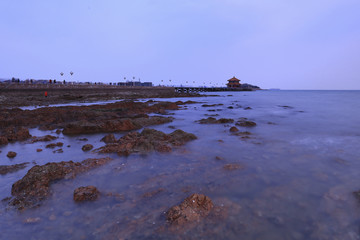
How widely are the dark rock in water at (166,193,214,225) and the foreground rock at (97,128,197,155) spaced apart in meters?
3.86

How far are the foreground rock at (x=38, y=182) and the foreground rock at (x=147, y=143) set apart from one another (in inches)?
63.7

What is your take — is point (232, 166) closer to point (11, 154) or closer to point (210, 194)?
point (210, 194)

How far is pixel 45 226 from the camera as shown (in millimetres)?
3740

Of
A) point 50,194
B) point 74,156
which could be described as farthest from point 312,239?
point 74,156

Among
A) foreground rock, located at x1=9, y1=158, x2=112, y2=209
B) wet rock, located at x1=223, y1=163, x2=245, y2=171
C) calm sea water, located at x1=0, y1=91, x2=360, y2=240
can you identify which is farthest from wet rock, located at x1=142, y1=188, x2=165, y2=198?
wet rock, located at x1=223, y1=163, x2=245, y2=171

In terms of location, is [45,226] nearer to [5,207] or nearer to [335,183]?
[5,207]

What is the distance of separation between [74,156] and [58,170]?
1813mm

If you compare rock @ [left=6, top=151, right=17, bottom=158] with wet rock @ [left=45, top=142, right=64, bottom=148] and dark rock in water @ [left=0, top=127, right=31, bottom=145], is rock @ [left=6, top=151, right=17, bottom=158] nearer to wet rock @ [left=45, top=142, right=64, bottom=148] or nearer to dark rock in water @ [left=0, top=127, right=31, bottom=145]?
wet rock @ [left=45, top=142, right=64, bottom=148]

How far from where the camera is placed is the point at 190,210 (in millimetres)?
4027

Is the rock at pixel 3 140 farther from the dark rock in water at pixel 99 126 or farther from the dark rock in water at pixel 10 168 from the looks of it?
the dark rock in water at pixel 10 168

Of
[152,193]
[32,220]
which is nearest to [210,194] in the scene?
[152,193]

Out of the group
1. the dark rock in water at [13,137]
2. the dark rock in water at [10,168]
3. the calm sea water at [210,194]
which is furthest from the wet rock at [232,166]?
the dark rock in water at [13,137]

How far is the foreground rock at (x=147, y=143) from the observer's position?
779cm

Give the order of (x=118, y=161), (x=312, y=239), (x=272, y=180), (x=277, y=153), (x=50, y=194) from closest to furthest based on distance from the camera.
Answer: (x=312, y=239) → (x=50, y=194) → (x=272, y=180) → (x=118, y=161) → (x=277, y=153)
